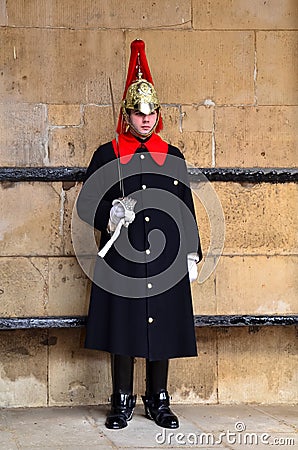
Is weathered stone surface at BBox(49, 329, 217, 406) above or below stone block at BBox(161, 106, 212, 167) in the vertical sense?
below

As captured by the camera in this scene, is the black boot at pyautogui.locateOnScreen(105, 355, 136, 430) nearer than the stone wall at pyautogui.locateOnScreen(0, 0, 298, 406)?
Yes

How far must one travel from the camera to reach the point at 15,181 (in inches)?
193

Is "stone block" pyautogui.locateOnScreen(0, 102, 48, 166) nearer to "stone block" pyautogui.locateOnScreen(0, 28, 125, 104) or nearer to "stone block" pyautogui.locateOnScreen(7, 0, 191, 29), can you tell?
"stone block" pyautogui.locateOnScreen(0, 28, 125, 104)

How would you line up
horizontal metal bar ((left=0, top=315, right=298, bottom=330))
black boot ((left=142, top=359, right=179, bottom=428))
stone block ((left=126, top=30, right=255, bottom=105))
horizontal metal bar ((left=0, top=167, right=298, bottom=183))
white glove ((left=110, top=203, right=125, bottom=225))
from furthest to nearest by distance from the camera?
1. stone block ((left=126, top=30, right=255, bottom=105))
2. horizontal metal bar ((left=0, top=167, right=298, bottom=183))
3. horizontal metal bar ((left=0, top=315, right=298, bottom=330))
4. black boot ((left=142, top=359, right=179, bottom=428))
5. white glove ((left=110, top=203, right=125, bottom=225))

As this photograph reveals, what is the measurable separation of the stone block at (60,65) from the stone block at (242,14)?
42 cm

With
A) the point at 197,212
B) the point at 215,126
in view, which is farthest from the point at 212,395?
the point at 215,126

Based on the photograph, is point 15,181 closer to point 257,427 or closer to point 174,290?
point 174,290

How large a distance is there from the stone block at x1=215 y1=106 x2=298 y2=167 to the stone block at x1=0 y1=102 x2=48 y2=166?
87 cm

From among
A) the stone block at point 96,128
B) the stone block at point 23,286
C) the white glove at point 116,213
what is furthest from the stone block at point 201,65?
the stone block at point 23,286

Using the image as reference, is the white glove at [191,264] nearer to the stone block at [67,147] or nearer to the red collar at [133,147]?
the red collar at [133,147]

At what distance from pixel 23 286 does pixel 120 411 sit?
84 cm

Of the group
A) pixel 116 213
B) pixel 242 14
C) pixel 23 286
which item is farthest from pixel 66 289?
pixel 242 14

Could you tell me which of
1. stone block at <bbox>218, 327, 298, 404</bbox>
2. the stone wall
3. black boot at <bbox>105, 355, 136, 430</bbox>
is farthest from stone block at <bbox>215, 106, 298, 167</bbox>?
black boot at <bbox>105, 355, 136, 430</bbox>

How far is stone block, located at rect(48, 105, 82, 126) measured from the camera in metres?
4.96
